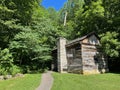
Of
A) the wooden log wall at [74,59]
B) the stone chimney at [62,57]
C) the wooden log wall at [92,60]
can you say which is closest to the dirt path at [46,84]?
the wooden log wall at [74,59]

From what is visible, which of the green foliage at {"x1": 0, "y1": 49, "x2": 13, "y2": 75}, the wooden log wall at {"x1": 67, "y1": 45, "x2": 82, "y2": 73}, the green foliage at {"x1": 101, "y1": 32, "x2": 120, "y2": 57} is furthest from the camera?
the wooden log wall at {"x1": 67, "y1": 45, "x2": 82, "y2": 73}

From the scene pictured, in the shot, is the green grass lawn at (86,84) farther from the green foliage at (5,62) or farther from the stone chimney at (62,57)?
the stone chimney at (62,57)

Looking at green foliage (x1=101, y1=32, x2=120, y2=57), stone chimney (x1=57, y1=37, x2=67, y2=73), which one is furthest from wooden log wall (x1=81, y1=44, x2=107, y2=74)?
stone chimney (x1=57, y1=37, x2=67, y2=73)

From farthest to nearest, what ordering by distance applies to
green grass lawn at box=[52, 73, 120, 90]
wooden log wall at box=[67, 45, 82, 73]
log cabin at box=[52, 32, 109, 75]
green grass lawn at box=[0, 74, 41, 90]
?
wooden log wall at box=[67, 45, 82, 73]
log cabin at box=[52, 32, 109, 75]
green grass lawn at box=[0, 74, 41, 90]
green grass lawn at box=[52, 73, 120, 90]

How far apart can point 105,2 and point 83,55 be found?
31.9ft

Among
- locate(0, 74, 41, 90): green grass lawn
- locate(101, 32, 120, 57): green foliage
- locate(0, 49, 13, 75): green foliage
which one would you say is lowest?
locate(0, 74, 41, 90): green grass lawn

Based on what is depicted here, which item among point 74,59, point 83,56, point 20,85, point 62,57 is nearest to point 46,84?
point 20,85

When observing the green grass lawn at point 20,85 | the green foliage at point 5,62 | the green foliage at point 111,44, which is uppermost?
the green foliage at point 111,44

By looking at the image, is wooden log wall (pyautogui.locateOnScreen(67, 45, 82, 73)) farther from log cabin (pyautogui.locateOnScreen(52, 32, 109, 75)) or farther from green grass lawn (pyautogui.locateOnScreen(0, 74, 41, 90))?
green grass lawn (pyautogui.locateOnScreen(0, 74, 41, 90))

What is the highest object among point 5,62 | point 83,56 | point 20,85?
point 83,56

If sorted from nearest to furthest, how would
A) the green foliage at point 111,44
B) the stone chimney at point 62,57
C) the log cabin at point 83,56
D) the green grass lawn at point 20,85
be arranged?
the green grass lawn at point 20,85 → the green foliage at point 111,44 → the log cabin at point 83,56 → the stone chimney at point 62,57

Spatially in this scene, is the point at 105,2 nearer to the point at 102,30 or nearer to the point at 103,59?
the point at 102,30

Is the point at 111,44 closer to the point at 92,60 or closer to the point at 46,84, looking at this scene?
the point at 92,60

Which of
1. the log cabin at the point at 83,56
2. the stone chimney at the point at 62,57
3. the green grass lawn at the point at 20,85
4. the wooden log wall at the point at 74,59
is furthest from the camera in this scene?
the stone chimney at the point at 62,57
